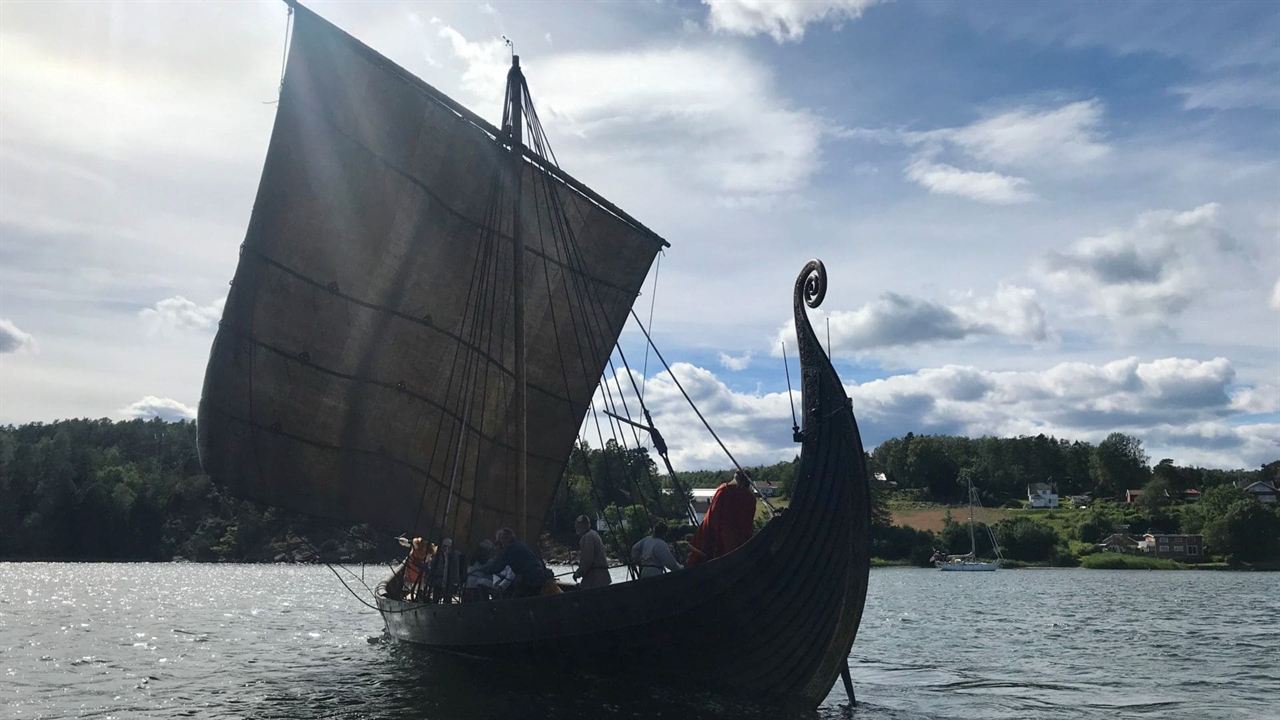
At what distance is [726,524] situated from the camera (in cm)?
1481

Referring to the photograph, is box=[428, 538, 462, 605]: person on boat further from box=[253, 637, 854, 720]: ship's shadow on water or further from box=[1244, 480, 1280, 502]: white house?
box=[1244, 480, 1280, 502]: white house

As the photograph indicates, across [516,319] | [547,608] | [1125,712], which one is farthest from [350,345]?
[1125,712]

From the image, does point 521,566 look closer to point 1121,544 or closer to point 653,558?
point 653,558

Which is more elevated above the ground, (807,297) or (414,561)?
(807,297)

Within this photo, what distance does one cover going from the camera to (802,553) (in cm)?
1396

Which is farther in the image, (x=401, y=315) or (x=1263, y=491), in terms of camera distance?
(x=1263, y=491)

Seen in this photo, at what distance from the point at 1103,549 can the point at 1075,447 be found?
7264cm

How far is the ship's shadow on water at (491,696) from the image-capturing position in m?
14.1

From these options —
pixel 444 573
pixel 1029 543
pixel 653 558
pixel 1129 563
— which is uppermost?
pixel 653 558

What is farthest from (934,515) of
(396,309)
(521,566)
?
(521,566)

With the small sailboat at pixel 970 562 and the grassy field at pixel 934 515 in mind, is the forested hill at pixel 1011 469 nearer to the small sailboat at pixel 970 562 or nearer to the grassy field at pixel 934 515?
the grassy field at pixel 934 515

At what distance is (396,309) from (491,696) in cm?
1032

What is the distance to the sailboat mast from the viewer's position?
2034 centimetres

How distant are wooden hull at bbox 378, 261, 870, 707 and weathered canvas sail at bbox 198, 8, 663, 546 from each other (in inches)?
240
